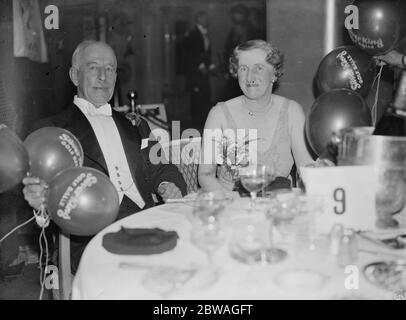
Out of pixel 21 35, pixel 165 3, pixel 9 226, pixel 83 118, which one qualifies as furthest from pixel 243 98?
pixel 165 3

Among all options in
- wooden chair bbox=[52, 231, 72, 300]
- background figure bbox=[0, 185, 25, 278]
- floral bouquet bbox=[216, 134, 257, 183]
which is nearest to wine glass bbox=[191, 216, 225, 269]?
wooden chair bbox=[52, 231, 72, 300]

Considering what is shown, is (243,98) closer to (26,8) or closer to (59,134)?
(59,134)

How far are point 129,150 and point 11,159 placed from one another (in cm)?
75

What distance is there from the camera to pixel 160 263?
1.26 metres

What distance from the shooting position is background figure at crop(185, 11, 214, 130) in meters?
9.31

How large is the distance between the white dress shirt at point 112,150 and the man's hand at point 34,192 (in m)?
0.55

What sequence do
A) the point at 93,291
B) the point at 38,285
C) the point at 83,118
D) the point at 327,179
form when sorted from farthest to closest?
1. the point at 38,285
2. the point at 83,118
3. the point at 327,179
4. the point at 93,291

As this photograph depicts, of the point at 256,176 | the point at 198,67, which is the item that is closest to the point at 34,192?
the point at 256,176

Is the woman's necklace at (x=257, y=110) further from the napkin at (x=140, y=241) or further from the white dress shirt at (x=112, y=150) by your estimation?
the napkin at (x=140, y=241)

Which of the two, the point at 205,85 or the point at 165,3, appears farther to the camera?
the point at 165,3

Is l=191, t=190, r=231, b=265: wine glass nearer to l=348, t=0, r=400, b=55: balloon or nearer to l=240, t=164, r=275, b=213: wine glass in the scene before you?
l=240, t=164, r=275, b=213: wine glass

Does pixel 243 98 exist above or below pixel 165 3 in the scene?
below

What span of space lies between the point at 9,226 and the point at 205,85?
265 inches

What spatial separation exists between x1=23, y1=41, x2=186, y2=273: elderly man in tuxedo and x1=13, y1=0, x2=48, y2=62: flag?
3.96 feet
